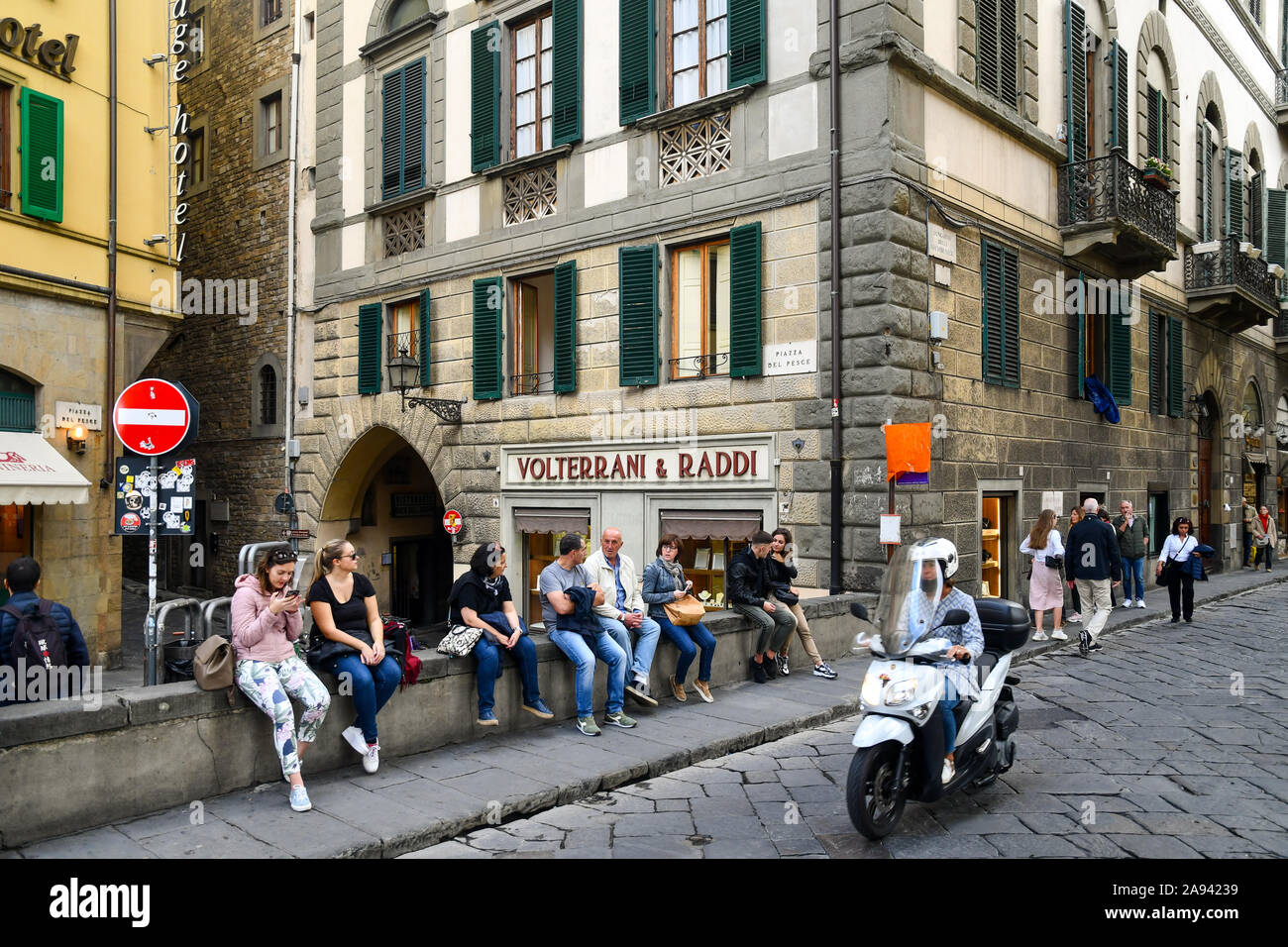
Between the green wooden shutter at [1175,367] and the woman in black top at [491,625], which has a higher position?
the green wooden shutter at [1175,367]

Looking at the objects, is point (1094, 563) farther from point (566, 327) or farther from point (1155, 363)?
point (1155, 363)

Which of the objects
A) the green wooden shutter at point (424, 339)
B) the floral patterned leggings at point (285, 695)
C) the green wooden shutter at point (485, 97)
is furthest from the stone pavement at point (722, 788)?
the green wooden shutter at point (424, 339)

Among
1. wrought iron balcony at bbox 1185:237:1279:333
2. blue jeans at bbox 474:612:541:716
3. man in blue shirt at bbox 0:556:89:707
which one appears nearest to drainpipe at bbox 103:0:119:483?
man in blue shirt at bbox 0:556:89:707

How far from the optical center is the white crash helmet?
602 cm

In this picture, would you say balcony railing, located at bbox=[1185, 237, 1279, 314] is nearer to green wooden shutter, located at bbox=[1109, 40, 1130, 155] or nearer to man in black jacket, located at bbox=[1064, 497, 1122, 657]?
green wooden shutter, located at bbox=[1109, 40, 1130, 155]

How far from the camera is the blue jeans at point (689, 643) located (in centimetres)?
950

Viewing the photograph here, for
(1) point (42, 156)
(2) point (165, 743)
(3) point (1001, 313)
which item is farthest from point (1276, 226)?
(2) point (165, 743)

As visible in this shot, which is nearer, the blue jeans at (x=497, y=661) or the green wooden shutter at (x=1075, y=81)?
the blue jeans at (x=497, y=661)

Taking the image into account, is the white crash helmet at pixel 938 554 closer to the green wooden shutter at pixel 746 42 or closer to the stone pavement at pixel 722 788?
the stone pavement at pixel 722 788

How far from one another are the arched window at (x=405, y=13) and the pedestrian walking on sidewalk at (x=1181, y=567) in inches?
587

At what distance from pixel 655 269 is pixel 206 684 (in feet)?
32.2

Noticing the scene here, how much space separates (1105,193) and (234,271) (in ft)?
57.0

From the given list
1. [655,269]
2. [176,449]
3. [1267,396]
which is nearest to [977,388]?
[655,269]

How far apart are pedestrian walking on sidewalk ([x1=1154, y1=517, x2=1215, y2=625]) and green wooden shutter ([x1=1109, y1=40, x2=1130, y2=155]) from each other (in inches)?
262
